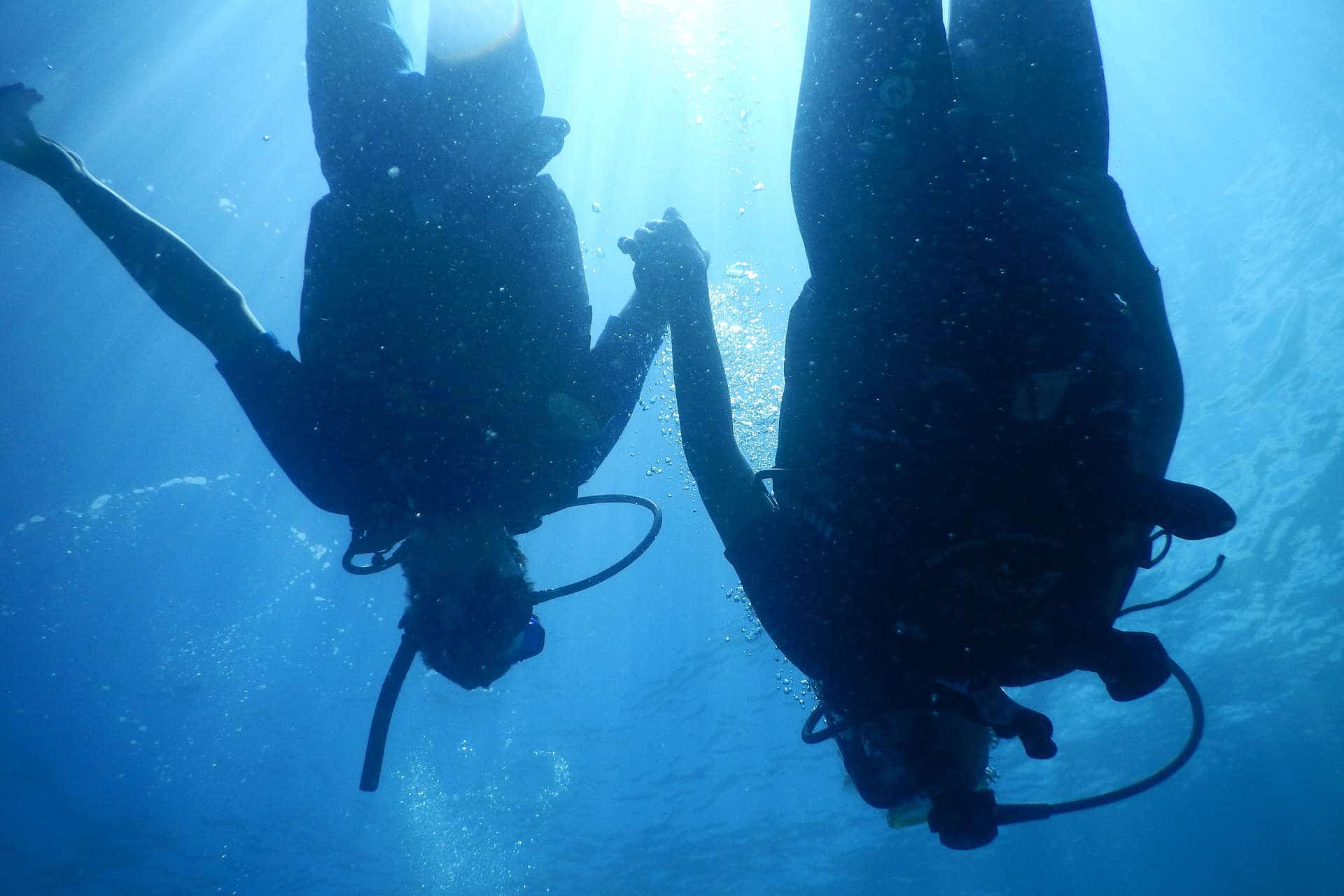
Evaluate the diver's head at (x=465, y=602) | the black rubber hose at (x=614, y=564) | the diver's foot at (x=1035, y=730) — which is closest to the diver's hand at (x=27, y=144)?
the diver's head at (x=465, y=602)

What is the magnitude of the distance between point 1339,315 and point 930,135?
23603 mm

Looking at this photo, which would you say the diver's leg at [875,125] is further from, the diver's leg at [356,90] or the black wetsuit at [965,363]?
the diver's leg at [356,90]

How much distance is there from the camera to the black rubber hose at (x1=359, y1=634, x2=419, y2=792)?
116 inches

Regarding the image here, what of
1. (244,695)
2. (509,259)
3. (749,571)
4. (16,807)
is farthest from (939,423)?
(16,807)

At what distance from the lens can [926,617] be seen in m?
2.44

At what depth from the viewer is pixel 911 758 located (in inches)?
96.0

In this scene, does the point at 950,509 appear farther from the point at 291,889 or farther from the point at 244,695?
the point at 291,889

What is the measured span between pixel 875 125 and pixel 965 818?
2.54 m

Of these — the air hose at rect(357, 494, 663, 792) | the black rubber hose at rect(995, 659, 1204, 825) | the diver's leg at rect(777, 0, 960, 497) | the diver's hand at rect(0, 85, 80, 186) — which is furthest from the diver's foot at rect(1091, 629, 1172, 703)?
the diver's hand at rect(0, 85, 80, 186)

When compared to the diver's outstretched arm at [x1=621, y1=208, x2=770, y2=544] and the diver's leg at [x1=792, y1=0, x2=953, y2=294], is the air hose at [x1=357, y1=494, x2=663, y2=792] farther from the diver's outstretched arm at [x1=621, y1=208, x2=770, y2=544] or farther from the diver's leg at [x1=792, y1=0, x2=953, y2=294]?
the diver's leg at [x1=792, y1=0, x2=953, y2=294]

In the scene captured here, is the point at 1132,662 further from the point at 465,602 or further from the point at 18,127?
the point at 18,127

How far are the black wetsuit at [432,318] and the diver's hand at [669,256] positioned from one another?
342 millimetres

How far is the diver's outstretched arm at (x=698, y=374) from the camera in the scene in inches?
108

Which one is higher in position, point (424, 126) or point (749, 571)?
point (424, 126)
